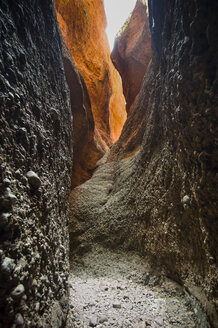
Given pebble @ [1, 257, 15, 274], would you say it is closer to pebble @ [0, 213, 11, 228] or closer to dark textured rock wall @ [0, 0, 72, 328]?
dark textured rock wall @ [0, 0, 72, 328]

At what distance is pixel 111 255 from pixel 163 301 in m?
1.22

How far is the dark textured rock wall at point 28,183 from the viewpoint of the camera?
0.91 metres

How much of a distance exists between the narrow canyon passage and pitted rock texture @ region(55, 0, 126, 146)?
25.8 ft

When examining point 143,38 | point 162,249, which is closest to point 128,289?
point 162,249

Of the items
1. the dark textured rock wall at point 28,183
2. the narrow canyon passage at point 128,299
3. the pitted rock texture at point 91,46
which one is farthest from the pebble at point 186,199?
the pitted rock texture at point 91,46

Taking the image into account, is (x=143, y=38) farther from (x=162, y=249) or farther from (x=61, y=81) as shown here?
(x=162, y=249)

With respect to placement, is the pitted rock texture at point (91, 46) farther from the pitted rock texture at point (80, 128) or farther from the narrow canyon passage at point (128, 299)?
the narrow canyon passage at point (128, 299)

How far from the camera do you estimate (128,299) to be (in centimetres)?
192

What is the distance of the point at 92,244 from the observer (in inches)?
129

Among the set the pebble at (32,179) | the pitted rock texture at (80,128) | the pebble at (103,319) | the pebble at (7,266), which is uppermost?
the pitted rock texture at (80,128)

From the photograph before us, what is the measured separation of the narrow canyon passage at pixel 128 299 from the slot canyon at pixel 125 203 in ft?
0.04

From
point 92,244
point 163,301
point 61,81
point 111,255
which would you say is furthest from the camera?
point 92,244

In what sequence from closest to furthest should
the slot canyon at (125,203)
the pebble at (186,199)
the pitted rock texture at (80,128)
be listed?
the slot canyon at (125,203) → the pebble at (186,199) → the pitted rock texture at (80,128)

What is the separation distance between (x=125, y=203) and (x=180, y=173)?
1.67 meters
